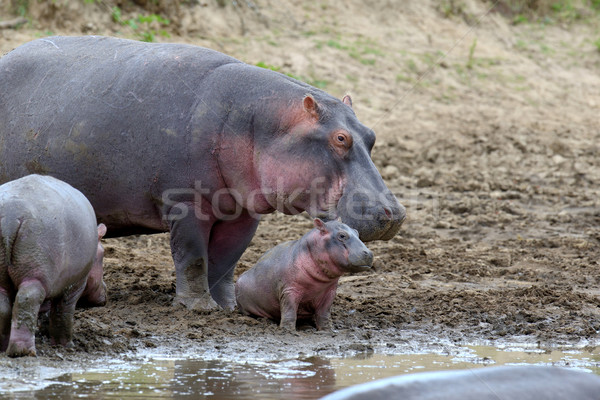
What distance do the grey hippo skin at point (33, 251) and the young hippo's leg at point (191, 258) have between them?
150 centimetres

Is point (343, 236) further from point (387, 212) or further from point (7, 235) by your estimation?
point (7, 235)

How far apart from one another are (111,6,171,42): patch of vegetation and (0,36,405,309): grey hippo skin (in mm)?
5184

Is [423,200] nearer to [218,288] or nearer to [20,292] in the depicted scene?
[218,288]

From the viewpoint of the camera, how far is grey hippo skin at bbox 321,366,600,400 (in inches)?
112

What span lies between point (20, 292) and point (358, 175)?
2.32 m

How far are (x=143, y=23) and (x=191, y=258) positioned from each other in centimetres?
647

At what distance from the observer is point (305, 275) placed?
6.08 meters

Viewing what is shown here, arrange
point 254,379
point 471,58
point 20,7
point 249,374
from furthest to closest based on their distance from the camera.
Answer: point 471,58 → point 20,7 → point 249,374 → point 254,379

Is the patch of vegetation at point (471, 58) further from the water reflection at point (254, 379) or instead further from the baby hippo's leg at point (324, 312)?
the water reflection at point (254, 379)

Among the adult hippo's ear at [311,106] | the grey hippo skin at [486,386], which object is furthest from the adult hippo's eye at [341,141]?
the grey hippo skin at [486,386]

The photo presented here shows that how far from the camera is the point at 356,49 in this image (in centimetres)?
1348

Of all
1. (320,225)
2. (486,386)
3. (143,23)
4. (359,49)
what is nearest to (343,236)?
(320,225)

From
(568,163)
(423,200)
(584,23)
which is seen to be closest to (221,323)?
(423,200)

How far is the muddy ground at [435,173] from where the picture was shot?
6.21 meters
